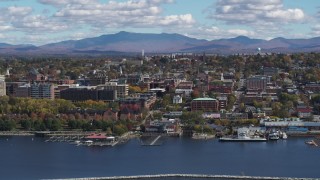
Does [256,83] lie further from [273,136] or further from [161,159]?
[161,159]

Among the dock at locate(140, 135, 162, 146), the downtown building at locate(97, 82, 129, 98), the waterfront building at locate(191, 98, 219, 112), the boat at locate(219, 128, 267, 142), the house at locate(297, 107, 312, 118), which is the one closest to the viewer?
the dock at locate(140, 135, 162, 146)

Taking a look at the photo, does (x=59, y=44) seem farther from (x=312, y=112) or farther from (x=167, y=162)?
(x=167, y=162)

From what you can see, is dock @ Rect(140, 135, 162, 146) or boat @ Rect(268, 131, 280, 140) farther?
boat @ Rect(268, 131, 280, 140)

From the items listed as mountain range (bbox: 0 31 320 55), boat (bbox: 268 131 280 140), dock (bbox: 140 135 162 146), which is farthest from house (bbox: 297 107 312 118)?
mountain range (bbox: 0 31 320 55)

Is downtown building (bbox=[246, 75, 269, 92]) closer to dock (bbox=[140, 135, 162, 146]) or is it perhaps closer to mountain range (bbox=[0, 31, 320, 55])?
dock (bbox=[140, 135, 162, 146])

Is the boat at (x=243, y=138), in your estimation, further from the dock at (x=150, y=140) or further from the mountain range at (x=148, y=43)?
the mountain range at (x=148, y=43)

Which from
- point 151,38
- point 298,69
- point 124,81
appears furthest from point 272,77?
point 151,38

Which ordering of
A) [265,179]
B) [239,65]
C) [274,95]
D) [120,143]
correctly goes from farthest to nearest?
1. [239,65]
2. [274,95]
3. [120,143]
4. [265,179]

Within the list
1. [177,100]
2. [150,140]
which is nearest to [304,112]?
[177,100]
